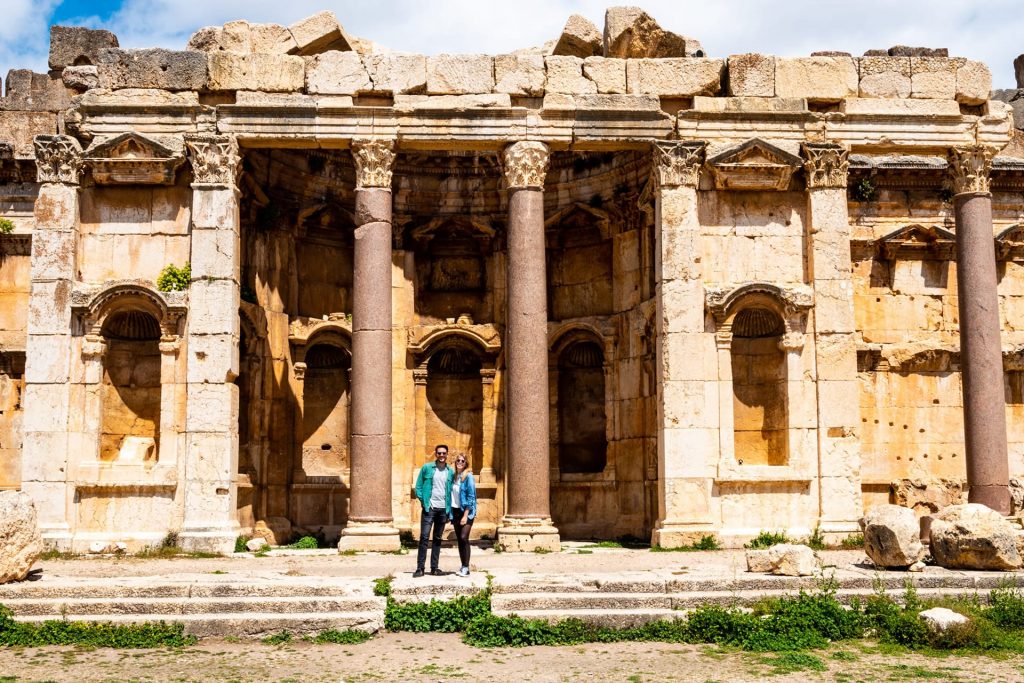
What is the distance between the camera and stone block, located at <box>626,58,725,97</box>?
20.7 metres

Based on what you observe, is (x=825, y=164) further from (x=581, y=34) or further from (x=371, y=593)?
(x=371, y=593)

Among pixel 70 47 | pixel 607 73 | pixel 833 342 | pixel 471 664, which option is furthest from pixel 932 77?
pixel 70 47

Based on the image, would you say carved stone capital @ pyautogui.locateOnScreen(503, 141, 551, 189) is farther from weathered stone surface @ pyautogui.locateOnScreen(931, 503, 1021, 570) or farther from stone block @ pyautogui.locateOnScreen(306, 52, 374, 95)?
weathered stone surface @ pyautogui.locateOnScreen(931, 503, 1021, 570)

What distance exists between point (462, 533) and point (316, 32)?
36.9 ft

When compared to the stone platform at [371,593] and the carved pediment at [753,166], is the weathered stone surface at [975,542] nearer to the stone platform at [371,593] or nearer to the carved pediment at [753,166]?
the stone platform at [371,593]

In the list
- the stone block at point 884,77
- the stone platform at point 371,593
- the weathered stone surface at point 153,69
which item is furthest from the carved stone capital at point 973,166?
the weathered stone surface at point 153,69

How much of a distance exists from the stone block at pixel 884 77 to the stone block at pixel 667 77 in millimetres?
3084

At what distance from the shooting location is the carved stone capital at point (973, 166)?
20.9 m

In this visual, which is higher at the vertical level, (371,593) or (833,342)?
(833,342)

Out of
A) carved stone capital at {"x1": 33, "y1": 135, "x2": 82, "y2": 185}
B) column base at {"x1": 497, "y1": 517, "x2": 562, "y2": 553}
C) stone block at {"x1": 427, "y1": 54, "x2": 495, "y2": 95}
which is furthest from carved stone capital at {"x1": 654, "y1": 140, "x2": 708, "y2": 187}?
carved stone capital at {"x1": 33, "y1": 135, "x2": 82, "y2": 185}

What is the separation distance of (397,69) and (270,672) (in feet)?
43.2

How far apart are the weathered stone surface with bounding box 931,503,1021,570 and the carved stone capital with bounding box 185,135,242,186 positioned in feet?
44.4

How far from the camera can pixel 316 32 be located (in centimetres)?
2112

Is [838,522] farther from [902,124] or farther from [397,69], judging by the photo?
[397,69]
